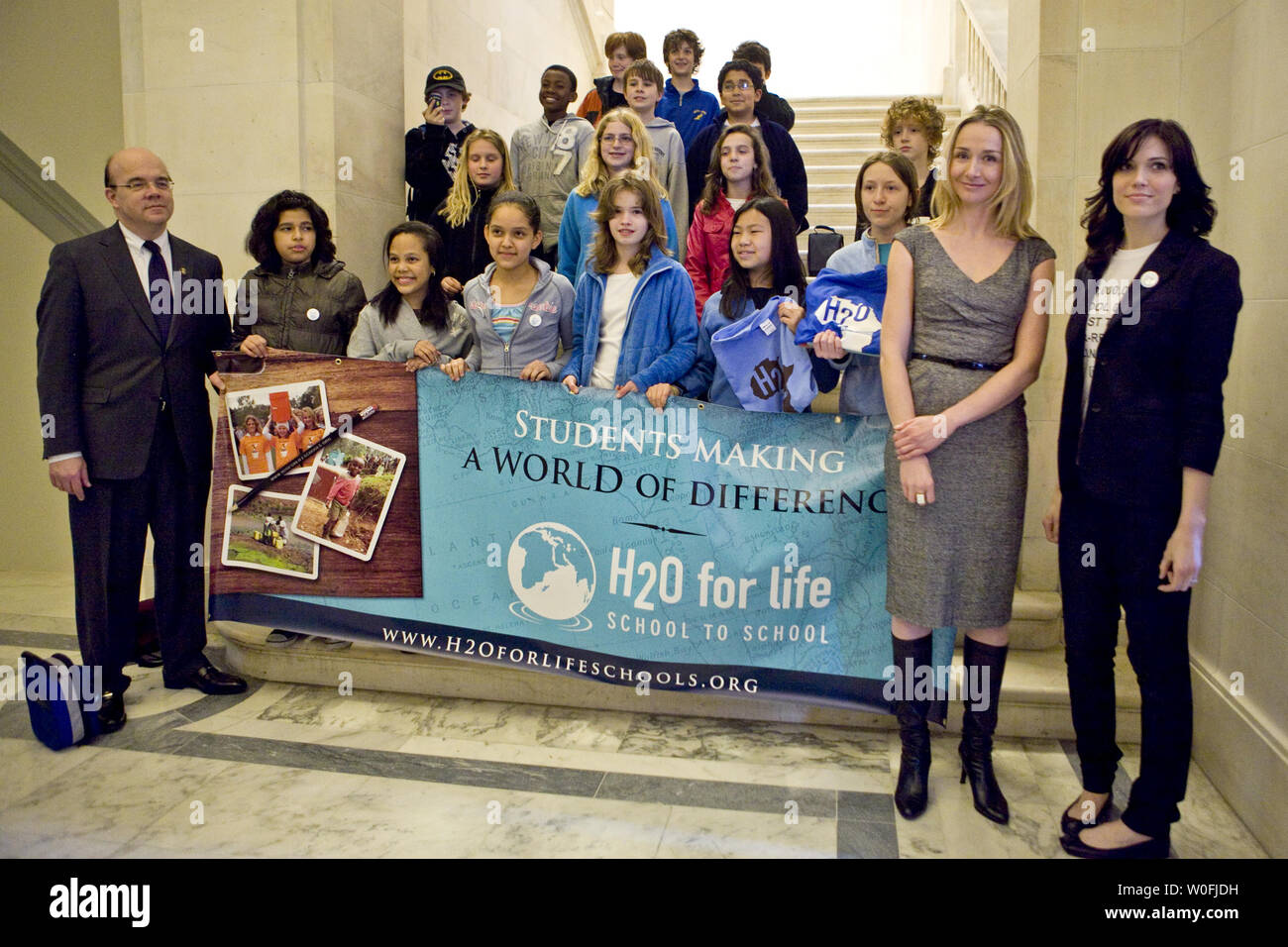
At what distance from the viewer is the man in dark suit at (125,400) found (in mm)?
3639

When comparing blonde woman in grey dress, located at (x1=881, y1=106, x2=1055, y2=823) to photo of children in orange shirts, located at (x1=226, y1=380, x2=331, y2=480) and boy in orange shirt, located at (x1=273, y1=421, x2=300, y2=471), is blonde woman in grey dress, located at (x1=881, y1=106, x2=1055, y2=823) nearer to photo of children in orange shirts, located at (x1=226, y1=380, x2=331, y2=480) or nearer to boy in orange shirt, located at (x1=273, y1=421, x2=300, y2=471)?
photo of children in orange shirts, located at (x1=226, y1=380, x2=331, y2=480)

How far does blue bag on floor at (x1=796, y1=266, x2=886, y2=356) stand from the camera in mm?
3156

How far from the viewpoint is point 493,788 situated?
3.17m

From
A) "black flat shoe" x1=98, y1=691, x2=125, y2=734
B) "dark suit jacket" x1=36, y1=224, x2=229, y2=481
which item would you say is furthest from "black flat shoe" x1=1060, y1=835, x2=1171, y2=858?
"dark suit jacket" x1=36, y1=224, x2=229, y2=481

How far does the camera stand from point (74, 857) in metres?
2.77

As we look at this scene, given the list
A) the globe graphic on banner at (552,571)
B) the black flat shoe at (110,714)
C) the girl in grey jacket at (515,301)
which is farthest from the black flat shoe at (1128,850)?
the black flat shoe at (110,714)

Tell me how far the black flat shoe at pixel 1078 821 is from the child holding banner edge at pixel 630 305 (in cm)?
180

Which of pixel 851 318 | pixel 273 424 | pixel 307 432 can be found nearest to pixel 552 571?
pixel 307 432

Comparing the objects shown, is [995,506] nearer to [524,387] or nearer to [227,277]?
[524,387]

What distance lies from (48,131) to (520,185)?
3.54m

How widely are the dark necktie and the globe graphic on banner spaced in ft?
5.14

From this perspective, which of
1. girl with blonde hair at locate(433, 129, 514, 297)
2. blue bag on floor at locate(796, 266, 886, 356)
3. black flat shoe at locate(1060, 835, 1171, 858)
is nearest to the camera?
black flat shoe at locate(1060, 835, 1171, 858)

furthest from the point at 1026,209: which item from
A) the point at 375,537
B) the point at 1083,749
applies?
the point at 375,537

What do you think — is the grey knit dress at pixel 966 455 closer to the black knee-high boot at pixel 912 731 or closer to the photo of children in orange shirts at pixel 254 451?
the black knee-high boot at pixel 912 731
